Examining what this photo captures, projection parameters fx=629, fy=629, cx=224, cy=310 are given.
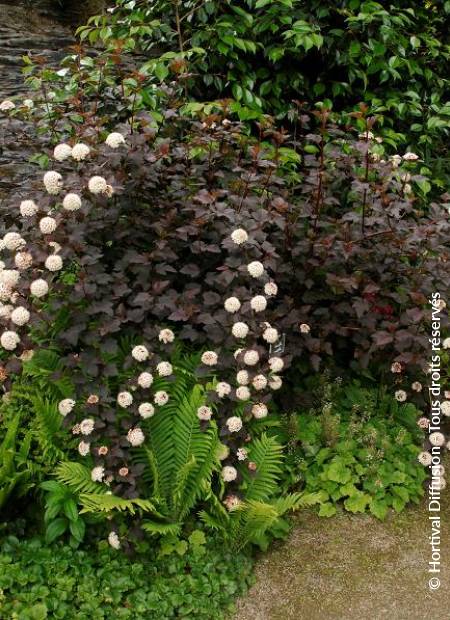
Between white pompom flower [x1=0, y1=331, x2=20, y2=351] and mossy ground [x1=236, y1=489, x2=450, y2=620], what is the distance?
1.41 meters

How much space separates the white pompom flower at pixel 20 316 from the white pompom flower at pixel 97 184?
21.9 inches

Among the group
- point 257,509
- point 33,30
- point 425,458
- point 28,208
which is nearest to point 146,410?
point 257,509

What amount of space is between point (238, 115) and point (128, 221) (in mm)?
1672

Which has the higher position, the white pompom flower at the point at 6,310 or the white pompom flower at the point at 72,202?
the white pompom flower at the point at 72,202

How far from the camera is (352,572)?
8.89ft

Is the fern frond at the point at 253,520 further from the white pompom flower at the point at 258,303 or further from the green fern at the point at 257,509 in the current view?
the white pompom flower at the point at 258,303

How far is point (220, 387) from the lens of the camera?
2611 mm

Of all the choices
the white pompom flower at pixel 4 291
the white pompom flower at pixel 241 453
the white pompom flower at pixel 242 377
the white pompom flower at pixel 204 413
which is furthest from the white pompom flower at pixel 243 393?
the white pompom flower at pixel 4 291

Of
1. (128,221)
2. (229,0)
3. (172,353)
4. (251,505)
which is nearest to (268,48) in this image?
(229,0)

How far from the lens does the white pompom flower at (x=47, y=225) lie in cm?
246

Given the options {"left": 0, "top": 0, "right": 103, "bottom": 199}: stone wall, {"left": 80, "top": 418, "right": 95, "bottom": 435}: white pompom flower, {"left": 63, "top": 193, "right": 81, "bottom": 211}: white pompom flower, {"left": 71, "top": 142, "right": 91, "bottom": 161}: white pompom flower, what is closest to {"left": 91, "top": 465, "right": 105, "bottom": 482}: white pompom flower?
{"left": 80, "top": 418, "right": 95, "bottom": 435}: white pompom flower

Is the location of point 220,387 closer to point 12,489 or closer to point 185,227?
point 185,227

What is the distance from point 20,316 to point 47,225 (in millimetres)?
382

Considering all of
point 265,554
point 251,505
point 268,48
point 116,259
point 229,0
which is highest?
point 229,0
